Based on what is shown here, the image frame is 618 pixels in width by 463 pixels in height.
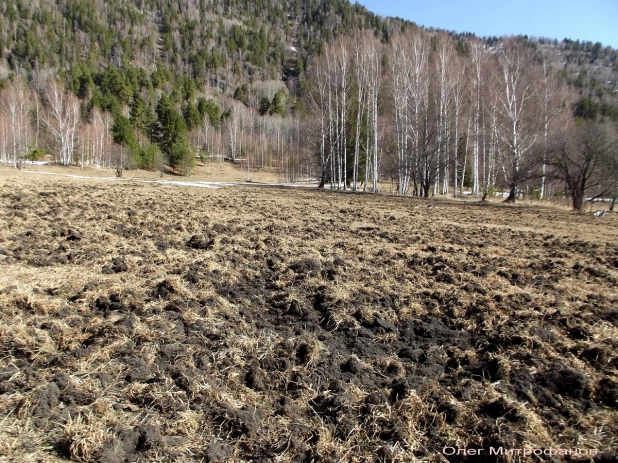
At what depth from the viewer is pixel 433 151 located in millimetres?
25922

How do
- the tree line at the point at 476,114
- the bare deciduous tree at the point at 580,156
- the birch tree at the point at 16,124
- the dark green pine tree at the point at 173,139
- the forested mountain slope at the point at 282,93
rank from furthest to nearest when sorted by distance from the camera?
the dark green pine tree at the point at 173,139, the birch tree at the point at 16,124, the forested mountain slope at the point at 282,93, the tree line at the point at 476,114, the bare deciduous tree at the point at 580,156

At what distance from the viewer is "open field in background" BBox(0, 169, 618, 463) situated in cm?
→ 248

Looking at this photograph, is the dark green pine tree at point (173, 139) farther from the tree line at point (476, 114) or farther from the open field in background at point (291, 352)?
the open field in background at point (291, 352)

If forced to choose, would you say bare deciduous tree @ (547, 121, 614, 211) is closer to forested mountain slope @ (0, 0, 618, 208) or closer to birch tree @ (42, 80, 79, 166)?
forested mountain slope @ (0, 0, 618, 208)

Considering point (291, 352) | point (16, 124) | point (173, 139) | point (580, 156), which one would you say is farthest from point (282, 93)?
point (291, 352)

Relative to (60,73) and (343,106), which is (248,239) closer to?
(343,106)

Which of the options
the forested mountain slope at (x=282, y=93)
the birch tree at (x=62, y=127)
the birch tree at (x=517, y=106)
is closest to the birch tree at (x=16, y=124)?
the forested mountain slope at (x=282, y=93)

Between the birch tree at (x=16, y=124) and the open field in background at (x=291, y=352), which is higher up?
Result: the birch tree at (x=16, y=124)

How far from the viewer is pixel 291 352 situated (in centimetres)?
352

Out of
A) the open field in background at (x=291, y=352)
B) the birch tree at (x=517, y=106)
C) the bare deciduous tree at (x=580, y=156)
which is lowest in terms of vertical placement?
the open field in background at (x=291, y=352)

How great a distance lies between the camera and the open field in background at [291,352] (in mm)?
2482

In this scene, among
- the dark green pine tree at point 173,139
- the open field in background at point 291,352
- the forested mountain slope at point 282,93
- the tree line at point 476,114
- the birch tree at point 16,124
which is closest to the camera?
the open field in background at point 291,352

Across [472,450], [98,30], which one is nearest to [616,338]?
[472,450]

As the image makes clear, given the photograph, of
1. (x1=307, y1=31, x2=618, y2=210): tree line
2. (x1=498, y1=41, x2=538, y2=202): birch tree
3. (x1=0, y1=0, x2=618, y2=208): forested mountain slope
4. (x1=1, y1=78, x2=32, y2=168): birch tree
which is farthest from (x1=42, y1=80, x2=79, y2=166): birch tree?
(x1=498, y1=41, x2=538, y2=202): birch tree
